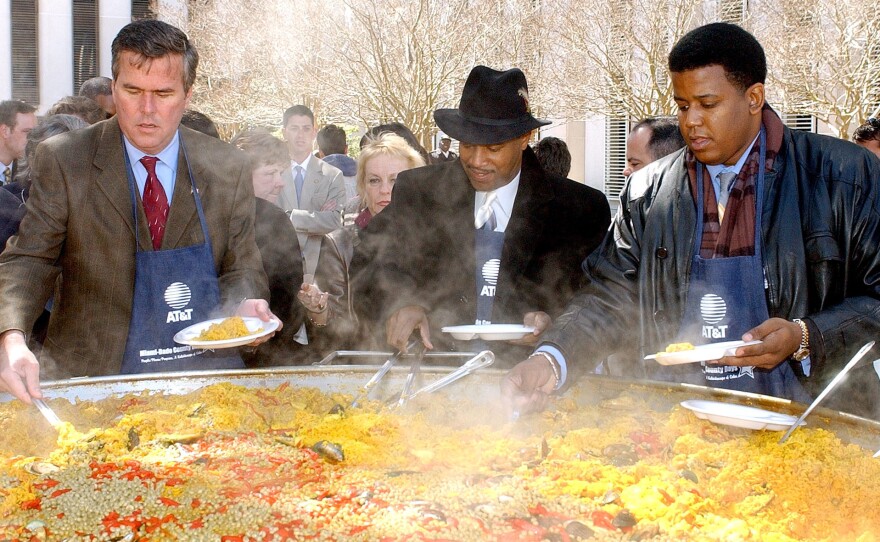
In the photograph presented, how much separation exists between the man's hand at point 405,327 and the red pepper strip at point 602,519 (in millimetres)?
1118

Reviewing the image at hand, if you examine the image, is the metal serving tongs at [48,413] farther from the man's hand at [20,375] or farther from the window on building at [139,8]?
the window on building at [139,8]

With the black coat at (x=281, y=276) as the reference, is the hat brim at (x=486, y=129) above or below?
above

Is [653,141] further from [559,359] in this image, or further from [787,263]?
[559,359]

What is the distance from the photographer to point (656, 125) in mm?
5117

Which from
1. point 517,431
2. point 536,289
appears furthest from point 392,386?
point 536,289

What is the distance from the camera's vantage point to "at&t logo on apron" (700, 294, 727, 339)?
8.34 ft

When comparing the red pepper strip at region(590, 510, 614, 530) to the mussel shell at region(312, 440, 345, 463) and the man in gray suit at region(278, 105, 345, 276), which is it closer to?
the mussel shell at region(312, 440, 345, 463)

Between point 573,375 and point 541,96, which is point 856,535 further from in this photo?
point 541,96

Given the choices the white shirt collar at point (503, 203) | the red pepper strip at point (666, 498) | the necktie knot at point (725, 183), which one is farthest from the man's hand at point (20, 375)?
the necktie knot at point (725, 183)

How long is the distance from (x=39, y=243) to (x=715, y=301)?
2.06 metres

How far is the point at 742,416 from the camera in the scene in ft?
6.93

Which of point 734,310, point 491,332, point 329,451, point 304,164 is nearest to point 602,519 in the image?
point 329,451

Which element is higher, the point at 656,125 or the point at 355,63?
the point at 355,63

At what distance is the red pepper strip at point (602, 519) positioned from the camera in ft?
6.09
